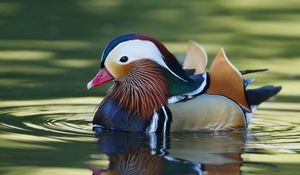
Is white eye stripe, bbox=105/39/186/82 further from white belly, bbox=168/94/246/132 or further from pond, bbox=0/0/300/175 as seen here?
pond, bbox=0/0/300/175

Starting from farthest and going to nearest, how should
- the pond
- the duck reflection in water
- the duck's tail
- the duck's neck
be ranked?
the duck's tail → the duck's neck → the pond → the duck reflection in water

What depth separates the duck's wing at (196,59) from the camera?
942cm

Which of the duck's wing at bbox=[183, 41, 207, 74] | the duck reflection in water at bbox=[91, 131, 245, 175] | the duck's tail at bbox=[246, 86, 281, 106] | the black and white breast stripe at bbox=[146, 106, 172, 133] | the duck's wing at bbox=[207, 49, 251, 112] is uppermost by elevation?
the duck's wing at bbox=[183, 41, 207, 74]

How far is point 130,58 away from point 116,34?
4.32 m

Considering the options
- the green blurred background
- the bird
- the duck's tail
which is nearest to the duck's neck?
the bird

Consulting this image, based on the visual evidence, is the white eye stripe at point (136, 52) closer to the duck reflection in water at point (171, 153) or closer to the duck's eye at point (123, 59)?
the duck's eye at point (123, 59)

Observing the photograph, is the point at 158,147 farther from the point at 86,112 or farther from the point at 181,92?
the point at 86,112

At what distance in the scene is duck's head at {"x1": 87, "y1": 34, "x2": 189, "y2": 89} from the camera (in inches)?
340

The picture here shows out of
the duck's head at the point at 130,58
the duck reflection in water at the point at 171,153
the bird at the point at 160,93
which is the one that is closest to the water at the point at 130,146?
the duck reflection in water at the point at 171,153

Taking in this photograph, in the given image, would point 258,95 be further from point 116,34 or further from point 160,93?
point 116,34

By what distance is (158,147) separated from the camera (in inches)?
322

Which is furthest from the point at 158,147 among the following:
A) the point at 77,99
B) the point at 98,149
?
the point at 77,99

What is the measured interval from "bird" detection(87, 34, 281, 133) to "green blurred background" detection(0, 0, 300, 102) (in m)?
1.05

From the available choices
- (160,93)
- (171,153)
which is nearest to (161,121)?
(160,93)
